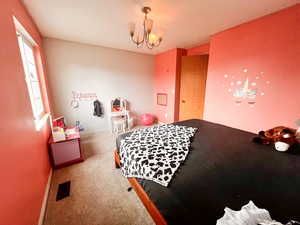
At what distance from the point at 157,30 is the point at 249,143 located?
241cm

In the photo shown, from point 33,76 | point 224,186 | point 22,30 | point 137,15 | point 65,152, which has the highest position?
point 137,15

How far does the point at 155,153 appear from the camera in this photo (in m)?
1.25

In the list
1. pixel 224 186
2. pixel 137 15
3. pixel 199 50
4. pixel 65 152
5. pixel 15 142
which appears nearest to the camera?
pixel 224 186

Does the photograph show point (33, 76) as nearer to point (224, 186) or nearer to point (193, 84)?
point (224, 186)

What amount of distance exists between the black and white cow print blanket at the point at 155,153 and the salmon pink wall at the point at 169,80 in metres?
2.03

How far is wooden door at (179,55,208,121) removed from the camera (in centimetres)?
315

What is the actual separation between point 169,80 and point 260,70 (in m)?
2.18

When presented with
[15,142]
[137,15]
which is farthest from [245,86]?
[15,142]

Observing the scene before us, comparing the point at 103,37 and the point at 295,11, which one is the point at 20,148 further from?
the point at 295,11

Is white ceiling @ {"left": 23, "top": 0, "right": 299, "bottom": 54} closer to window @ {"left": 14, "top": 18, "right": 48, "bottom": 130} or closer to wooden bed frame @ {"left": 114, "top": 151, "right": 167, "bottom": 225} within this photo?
window @ {"left": 14, "top": 18, "right": 48, "bottom": 130}

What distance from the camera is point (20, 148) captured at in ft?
3.42

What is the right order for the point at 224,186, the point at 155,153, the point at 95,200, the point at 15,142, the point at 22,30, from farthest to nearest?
the point at 22,30, the point at 95,200, the point at 155,153, the point at 15,142, the point at 224,186

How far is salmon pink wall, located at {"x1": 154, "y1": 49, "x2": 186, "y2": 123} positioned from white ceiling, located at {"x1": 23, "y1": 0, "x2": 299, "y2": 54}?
893mm

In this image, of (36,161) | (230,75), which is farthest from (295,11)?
(36,161)
